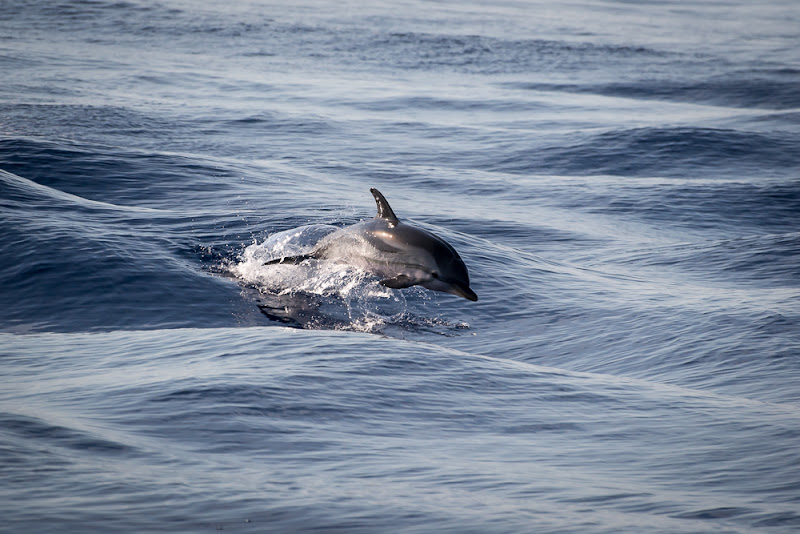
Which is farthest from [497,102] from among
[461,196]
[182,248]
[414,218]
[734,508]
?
[734,508]

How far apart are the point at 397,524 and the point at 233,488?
1.41m

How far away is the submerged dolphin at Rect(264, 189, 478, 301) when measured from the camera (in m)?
13.6

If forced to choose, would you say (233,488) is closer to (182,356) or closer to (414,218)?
(182,356)

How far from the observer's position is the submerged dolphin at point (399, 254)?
44.6ft

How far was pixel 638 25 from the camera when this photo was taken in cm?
6612

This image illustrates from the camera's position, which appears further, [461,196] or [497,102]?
[497,102]

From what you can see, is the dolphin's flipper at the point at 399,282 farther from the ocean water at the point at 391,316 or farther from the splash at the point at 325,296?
the splash at the point at 325,296

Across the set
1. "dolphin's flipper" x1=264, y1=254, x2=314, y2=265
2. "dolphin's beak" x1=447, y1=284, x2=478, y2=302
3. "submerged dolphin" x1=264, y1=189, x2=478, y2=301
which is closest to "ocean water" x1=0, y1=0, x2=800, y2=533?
"dolphin's flipper" x1=264, y1=254, x2=314, y2=265

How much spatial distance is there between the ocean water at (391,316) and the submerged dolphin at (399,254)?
0.90m

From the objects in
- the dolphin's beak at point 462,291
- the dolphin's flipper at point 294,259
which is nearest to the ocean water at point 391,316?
the dolphin's flipper at point 294,259

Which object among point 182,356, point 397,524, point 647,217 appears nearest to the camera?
point 397,524

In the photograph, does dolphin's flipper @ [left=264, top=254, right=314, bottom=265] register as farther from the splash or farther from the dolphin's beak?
the dolphin's beak

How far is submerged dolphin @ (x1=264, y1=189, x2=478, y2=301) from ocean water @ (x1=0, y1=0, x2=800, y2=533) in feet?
2.96

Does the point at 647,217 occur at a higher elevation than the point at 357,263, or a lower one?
lower
